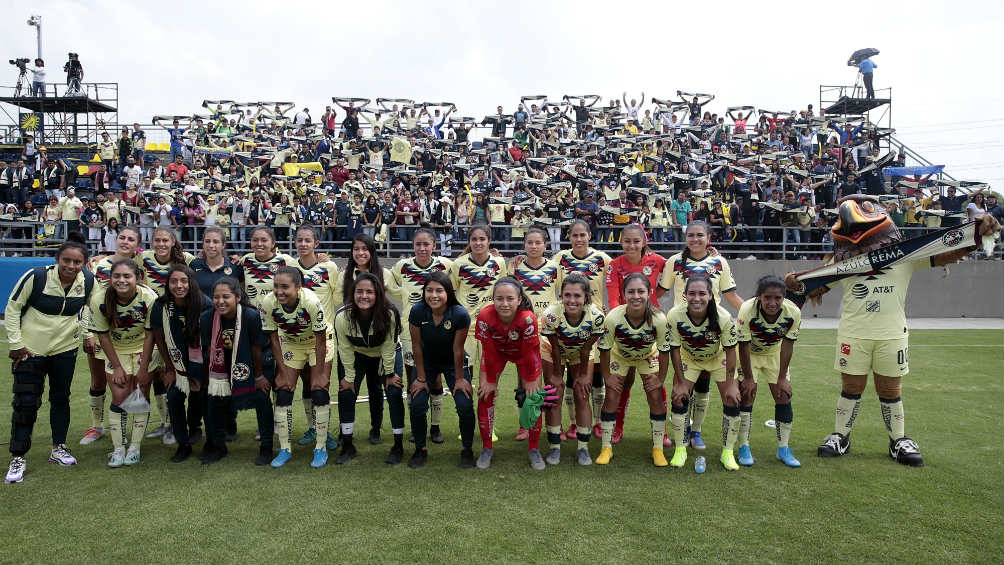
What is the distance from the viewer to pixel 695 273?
6285 mm

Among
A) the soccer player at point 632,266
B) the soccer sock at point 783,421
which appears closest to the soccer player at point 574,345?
the soccer player at point 632,266

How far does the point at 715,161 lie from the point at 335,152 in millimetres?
12702

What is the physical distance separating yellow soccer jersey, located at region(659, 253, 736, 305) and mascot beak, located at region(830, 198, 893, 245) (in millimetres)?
1034

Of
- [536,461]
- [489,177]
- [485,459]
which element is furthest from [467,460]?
[489,177]

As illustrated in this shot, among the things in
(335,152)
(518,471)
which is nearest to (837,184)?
(335,152)

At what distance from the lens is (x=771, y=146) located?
76.1 feet

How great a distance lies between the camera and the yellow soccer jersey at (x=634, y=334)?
547 centimetres

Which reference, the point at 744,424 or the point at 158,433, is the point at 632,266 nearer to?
the point at 744,424

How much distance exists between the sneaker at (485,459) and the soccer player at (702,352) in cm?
151

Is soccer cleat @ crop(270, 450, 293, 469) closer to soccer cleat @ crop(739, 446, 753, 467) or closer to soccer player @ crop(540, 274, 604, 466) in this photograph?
soccer player @ crop(540, 274, 604, 466)

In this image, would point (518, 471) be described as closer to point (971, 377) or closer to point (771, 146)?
point (971, 377)

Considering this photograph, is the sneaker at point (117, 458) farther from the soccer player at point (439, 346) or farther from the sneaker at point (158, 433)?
the soccer player at point (439, 346)

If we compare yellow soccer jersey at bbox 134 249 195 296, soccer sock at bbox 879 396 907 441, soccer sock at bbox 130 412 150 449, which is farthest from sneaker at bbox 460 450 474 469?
soccer sock at bbox 879 396 907 441

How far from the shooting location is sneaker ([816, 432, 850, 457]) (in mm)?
5637
